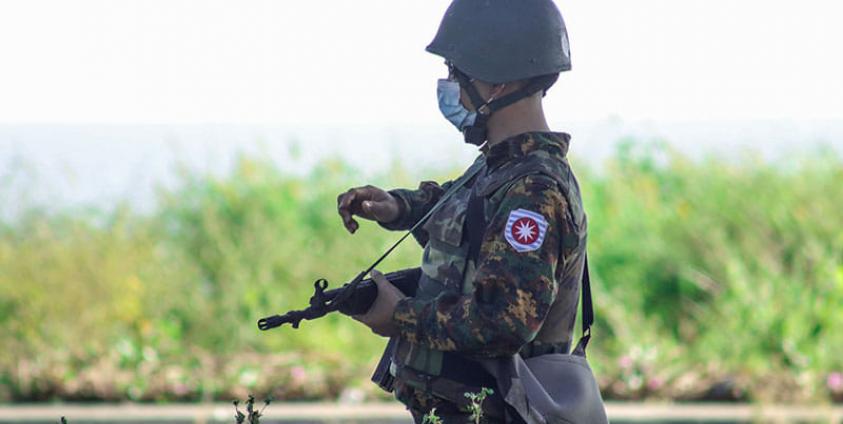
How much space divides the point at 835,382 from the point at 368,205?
18.5 feet

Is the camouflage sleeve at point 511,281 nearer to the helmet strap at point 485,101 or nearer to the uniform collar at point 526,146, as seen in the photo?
the uniform collar at point 526,146

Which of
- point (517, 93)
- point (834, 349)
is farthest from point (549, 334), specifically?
point (834, 349)

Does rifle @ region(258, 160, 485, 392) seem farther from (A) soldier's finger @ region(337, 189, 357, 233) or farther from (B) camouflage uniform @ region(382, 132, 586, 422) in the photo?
(A) soldier's finger @ region(337, 189, 357, 233)

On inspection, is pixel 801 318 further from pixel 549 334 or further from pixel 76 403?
pixel 549 334

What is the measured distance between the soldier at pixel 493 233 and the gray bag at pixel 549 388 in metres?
0.06

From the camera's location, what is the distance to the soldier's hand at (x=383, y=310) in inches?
125

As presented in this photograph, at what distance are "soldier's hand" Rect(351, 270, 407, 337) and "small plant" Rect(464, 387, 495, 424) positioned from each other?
0.23 m

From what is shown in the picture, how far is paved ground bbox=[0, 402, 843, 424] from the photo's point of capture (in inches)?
320

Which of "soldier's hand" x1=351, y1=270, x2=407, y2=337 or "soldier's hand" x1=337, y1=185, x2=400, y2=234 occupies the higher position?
"soldier's hand" x1=337, y1=185, x2=400, y2=234

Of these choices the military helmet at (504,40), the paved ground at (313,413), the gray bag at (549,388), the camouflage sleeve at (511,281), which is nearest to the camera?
the camouflage sleeve at (511,281)

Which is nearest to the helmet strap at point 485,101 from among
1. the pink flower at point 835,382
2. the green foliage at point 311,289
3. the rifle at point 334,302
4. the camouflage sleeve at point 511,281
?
the camouflage sleeve at point 511,281

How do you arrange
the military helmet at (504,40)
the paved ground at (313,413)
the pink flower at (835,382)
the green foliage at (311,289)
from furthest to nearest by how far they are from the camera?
the green foliage at (311,289), the pink flower at (835,382), the paved ground at (313,413), the military helmet at (504,40)

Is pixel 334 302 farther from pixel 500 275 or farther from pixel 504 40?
pixel 504 40

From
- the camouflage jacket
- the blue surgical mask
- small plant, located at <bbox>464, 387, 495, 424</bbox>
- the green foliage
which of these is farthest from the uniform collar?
the green foliage
